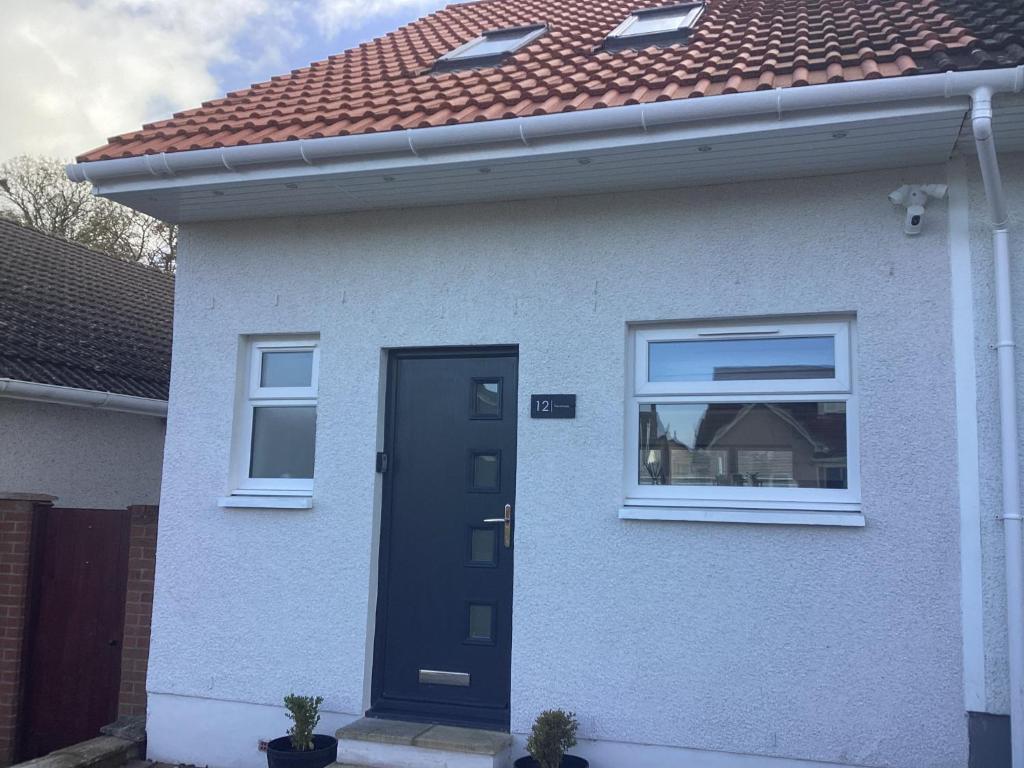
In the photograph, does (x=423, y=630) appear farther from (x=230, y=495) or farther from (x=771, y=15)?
(x=771, y=15)

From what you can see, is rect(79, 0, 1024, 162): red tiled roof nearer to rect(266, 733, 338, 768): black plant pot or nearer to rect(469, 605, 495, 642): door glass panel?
rect(469, 605, 495, 642): door glass panel

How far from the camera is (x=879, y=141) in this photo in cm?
468

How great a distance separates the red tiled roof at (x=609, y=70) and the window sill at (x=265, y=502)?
2.28 m

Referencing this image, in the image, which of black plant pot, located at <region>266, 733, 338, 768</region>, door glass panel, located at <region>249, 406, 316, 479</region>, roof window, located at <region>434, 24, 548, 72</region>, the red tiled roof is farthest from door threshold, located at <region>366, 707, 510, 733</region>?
roof window, located at <region>434, 24, 548, 72</region>

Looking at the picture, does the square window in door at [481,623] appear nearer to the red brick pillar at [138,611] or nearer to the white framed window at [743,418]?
the white framed window at [743,418]

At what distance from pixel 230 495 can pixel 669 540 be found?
9.81ft

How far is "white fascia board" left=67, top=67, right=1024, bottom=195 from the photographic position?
14.2 ft

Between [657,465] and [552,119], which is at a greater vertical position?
[552,119]

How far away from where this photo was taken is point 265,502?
590cm

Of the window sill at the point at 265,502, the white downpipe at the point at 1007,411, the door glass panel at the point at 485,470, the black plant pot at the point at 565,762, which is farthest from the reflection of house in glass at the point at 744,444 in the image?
the window sill at the point at 265,502

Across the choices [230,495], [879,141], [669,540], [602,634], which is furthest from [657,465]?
[230,495]

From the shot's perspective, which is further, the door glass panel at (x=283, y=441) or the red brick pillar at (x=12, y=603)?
the red brick pillar at (x=12, y=603)

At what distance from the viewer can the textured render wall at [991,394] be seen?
452 centimetres

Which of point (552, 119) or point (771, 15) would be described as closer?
point (552, 119)
